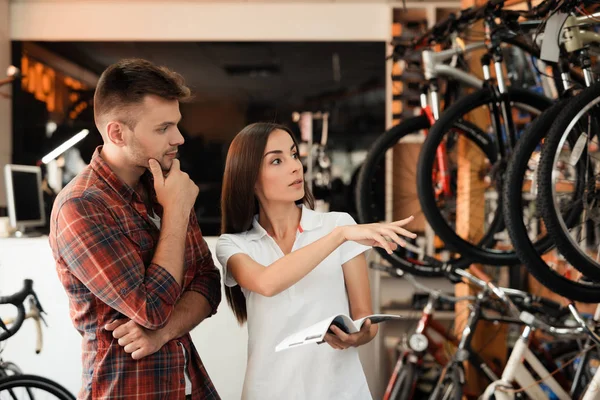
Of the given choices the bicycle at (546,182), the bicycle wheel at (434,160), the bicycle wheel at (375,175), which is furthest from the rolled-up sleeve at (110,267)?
the bicycle wheel at (375,175)

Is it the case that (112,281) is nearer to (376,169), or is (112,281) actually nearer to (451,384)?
(376,169)

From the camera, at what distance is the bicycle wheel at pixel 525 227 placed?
1.83 meters

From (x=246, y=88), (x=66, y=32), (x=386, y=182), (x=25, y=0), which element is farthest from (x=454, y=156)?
(x=25, y=0)

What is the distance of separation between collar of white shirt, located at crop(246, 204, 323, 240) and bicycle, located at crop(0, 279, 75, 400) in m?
0.92

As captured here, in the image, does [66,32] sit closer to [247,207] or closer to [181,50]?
[181,50]

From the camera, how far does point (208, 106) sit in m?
4.48

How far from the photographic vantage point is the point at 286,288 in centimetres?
136

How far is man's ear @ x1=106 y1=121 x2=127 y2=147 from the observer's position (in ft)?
4.36

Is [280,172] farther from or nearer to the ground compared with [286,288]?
farther from the ground

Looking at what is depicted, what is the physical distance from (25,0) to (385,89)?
2.54 meters

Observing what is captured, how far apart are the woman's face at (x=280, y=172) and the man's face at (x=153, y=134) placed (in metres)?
0.22

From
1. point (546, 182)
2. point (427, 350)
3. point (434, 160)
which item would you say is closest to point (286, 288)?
Result: point (546, 182)

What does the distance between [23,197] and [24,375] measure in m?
1.38

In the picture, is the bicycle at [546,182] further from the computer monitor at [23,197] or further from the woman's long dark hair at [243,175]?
the computer monitor at [23,197]
